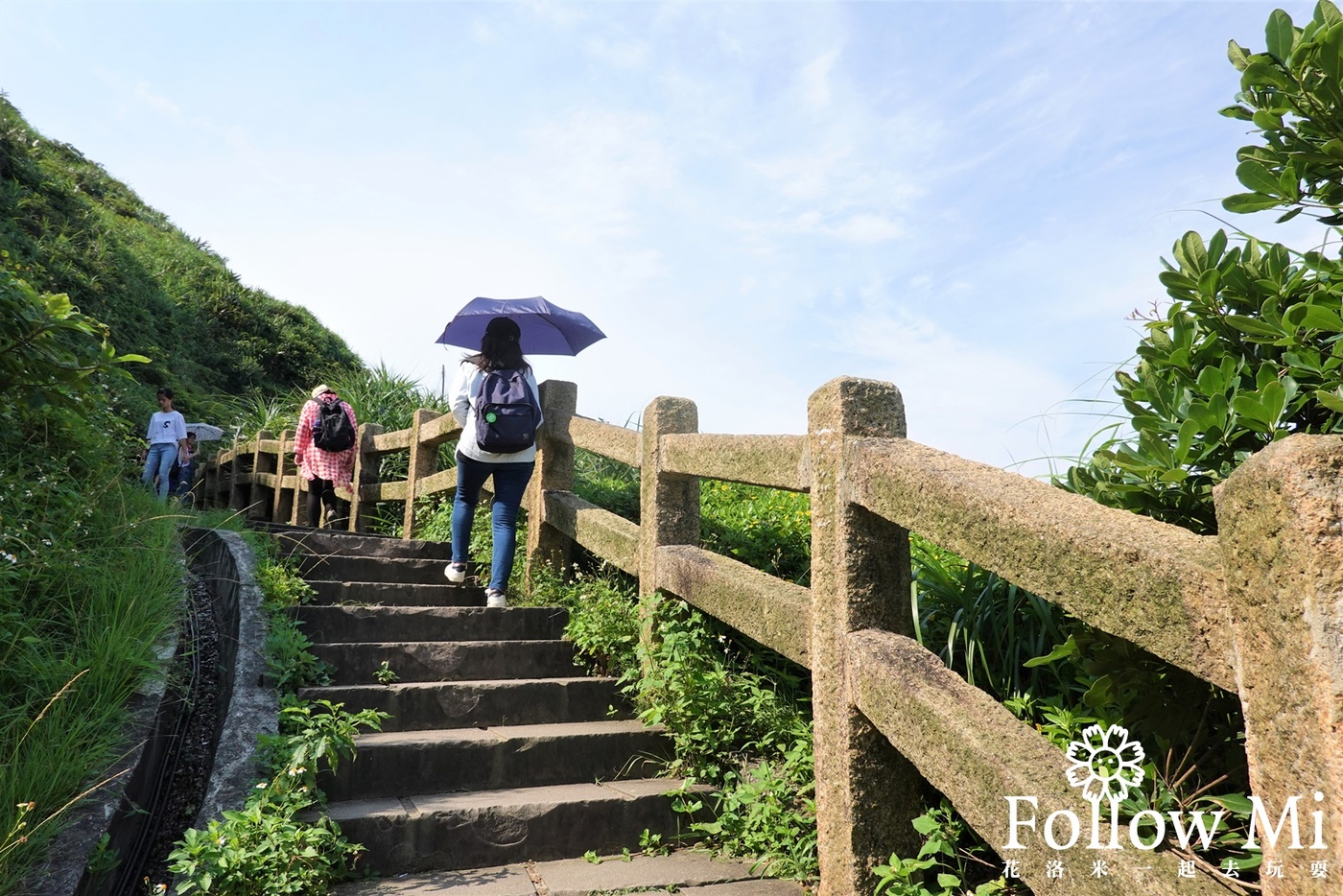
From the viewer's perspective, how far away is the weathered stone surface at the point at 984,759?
1.85 meters

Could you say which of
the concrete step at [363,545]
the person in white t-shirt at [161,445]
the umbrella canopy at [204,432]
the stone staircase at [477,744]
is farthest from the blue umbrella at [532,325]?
the umbrella canopy at [204,432]

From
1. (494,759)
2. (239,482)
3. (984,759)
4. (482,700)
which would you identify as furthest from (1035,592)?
(239,482)

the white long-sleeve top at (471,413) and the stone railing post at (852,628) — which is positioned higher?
the white long-sleeve top at (471,413)

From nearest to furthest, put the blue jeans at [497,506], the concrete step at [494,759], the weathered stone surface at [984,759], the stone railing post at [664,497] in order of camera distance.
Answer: the weathered stone surface at [984,759], the concrete step at [494,759], the stone railing post at [664,497], the blue jeans at [497,506]

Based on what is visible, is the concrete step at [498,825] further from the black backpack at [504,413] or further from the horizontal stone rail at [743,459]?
the black backpack at [504,413]

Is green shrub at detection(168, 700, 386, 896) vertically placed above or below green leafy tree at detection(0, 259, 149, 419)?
below

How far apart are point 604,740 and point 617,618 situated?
79 centimetres

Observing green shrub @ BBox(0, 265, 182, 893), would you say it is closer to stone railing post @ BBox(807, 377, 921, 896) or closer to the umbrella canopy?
stone railing post @ BBox(807, 377, 921, 896)

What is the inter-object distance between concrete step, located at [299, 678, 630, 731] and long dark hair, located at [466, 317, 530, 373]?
6.54 feet

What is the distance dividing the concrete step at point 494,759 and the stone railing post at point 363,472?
572 centimetres

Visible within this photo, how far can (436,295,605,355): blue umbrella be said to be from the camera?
6527 mm

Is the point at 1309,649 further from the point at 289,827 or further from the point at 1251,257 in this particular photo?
the point at 289,827

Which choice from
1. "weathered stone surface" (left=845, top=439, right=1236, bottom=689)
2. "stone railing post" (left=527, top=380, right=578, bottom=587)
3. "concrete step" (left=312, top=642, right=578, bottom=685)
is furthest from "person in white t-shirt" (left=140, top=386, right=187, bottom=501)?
"weathered stone surface" (left=845, top=439, right=1236, bottom=689)

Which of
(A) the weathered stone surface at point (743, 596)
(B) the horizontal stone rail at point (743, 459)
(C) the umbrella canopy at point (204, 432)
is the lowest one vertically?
(A) the weathered stone surface at point (743, 596)
